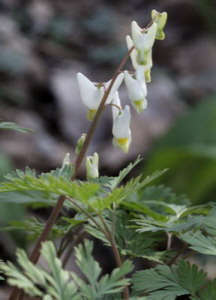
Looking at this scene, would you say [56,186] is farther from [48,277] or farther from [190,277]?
[190,277]

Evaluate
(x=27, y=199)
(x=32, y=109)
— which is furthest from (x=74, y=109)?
(x=27, y=199)

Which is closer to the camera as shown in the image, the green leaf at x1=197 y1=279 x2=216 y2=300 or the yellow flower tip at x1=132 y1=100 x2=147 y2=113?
the green leaf at x1=197 y1=279 x2=216 y2=300

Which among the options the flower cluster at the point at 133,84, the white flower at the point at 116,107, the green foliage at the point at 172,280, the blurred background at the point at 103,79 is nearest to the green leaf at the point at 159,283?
the green foliage at the point at 172,280

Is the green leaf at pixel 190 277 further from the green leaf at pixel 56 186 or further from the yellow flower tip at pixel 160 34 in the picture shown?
the yellow flower tip at pixel 160 34

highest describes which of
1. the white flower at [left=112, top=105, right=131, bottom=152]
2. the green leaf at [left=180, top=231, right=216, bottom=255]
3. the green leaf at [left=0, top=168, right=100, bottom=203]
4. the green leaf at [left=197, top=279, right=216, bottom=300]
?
the white flower at [left=112, top=105, right=131, bottom=152]

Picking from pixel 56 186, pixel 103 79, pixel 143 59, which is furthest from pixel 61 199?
pixel 103 79

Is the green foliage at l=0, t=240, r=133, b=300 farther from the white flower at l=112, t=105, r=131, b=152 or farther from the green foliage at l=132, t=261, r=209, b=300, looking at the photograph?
the white flower at l=112, t=105, r=131, b=152

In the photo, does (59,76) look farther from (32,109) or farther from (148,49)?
(148,49)

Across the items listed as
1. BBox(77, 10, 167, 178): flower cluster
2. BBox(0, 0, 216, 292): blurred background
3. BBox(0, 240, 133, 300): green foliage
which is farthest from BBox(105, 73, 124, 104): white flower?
BBox(0, 0, 216, 292): blurred background
